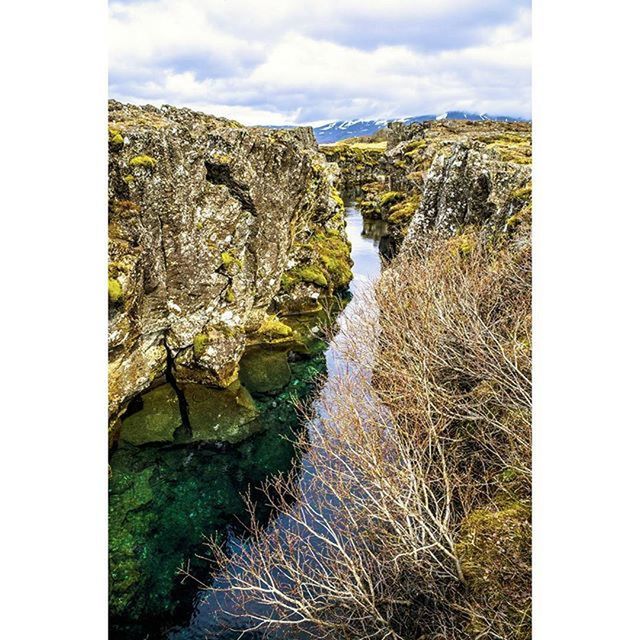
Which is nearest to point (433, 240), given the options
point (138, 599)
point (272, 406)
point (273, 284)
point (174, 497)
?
point (273, 284)

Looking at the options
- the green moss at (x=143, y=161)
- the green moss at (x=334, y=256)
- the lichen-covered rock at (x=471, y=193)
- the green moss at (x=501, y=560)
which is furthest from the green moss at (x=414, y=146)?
the green moss at (x=501, y=560)

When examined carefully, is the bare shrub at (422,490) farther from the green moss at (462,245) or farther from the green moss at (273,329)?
the green moss at (273,329)

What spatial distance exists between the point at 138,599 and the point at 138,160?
17.2 meters

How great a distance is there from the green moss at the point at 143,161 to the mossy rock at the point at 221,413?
11.1 metres

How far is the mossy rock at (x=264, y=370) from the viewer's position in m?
31.4

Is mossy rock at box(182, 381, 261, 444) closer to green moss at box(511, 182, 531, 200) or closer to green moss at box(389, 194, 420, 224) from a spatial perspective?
green moss at box(511, 182, 531, 200)

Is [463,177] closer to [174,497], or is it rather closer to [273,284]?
[273,284]

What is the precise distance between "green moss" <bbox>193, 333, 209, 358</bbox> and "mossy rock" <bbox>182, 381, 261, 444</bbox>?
5.64 feet

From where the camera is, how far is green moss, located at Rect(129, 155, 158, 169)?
24547mm

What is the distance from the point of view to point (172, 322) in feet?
93.2

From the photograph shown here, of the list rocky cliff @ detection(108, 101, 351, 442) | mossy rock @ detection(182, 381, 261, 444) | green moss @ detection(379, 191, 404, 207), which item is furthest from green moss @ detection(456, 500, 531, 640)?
green moss @ detection(379, 191, 404, 207)

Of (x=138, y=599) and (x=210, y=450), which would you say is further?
(x=210, y=450)

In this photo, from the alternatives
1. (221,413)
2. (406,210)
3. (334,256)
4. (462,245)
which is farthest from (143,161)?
(406,210)
